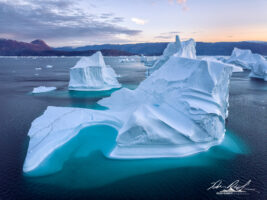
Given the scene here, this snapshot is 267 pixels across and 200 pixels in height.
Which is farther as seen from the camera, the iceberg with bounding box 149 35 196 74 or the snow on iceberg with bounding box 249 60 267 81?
the snow on iceberg with bounding box 249 60 267 81

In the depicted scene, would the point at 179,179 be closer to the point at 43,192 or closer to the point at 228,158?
the point at 228,158

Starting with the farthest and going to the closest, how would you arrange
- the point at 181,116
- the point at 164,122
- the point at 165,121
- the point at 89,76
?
the point at 89,76, the point at 181,116, the point at 165,121, the point at 164,122

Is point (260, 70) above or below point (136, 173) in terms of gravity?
below

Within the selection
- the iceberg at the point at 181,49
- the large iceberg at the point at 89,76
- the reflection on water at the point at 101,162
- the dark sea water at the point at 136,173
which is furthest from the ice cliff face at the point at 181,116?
the large iceberg at the point at 89,76

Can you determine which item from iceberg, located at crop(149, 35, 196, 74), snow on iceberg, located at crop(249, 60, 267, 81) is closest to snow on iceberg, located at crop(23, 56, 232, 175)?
iceberg, located at crop(149, 35, 196, 74)

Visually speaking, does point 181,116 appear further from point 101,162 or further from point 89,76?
point 89,76

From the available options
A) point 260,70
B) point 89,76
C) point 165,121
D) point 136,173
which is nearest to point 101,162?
point 136,173

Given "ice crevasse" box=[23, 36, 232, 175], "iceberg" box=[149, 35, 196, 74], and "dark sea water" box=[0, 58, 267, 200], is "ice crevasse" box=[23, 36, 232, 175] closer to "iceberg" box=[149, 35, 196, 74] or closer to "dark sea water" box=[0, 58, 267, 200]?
"dark sea water" box=[0, 58, 267, 200]
